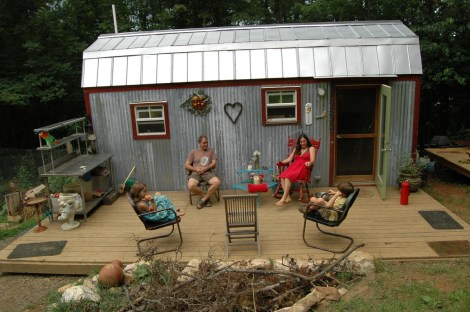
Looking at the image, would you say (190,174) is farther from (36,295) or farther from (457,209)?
(457,209)

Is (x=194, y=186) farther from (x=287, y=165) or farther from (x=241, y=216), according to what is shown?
(x=241, y=216)

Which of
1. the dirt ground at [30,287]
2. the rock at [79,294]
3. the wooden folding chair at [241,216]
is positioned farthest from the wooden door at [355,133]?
the rock at [79,294]

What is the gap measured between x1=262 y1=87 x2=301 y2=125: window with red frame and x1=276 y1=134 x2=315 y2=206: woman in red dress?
0.77m

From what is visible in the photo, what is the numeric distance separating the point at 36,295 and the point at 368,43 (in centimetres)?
677

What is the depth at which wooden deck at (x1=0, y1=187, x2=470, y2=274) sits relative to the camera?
5.30 meters

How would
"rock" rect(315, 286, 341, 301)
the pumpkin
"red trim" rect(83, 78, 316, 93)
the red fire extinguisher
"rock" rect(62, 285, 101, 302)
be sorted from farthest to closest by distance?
"red trim" rect(83, 78, 316, 93) < the red fire extinguisher < the pumpkin < "rock" rect(62, 285, 101, 302) < "rock" rect(315, 286, 341, 301)

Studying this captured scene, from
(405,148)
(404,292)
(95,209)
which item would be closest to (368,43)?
(405,148)

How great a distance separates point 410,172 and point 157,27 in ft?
35.2

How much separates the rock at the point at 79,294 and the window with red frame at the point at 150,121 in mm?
3712

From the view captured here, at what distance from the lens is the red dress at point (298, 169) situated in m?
6.77

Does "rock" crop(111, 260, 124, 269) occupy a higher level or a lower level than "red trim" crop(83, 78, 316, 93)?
lower

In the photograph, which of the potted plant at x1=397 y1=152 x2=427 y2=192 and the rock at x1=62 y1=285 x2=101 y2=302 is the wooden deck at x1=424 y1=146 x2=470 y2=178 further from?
the rock at x1=62 y1=285 x2=101 y2=302

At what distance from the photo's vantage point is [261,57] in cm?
744

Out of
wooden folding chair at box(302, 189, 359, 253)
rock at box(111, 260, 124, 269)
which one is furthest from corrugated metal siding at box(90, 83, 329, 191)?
rock at box(111, 260, 124, 269)
